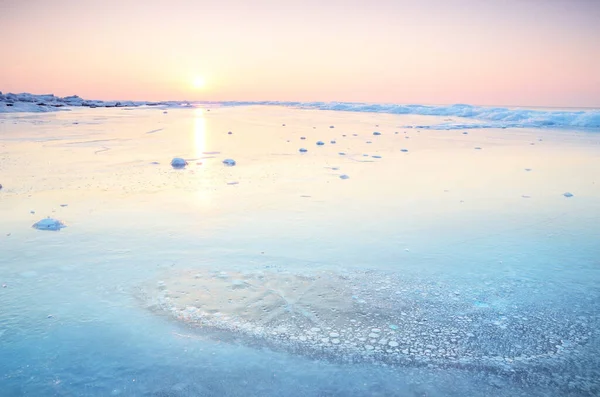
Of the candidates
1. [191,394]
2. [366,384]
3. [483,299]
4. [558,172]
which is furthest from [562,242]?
[558,172]

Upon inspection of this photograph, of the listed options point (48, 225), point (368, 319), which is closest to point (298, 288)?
point (368, 319)

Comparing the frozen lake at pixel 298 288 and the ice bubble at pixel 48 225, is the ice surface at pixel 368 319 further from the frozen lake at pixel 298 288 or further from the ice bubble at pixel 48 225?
the ice bubble at pixel 48 225

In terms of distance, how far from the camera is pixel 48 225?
4.84 metres

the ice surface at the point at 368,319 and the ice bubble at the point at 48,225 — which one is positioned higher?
the ice bubble at the point at 48,225

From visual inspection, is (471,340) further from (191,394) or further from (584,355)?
(191,394)

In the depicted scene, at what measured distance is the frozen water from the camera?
483 cm

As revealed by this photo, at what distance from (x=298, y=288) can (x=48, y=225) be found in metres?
3.26

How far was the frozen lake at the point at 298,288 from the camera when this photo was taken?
2473 millimetres

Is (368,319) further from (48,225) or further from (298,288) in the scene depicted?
(48,225)

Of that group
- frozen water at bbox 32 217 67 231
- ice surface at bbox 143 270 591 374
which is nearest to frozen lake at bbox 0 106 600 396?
ice surface at bbox 143 270 591 374

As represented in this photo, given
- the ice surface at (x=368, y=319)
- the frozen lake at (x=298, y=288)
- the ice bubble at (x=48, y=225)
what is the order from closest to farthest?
1. the frozen lake at (x=298, y=288)
2. the ice surface at (x=368, y=319)
3. the ice bubble at (x=48, y=225)

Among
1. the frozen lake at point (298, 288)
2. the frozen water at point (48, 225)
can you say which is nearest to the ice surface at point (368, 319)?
the frozen lake at point (298, 288)

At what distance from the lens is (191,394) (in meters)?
2.31

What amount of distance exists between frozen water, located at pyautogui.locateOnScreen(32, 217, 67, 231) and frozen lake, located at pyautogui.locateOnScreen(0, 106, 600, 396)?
137 mm
